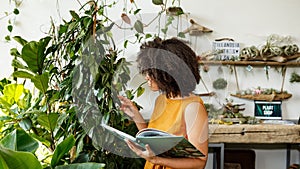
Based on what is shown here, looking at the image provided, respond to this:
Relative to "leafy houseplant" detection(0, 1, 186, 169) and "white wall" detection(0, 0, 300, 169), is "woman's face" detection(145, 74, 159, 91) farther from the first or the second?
"white wall" detection(0, 0, 300, 169)

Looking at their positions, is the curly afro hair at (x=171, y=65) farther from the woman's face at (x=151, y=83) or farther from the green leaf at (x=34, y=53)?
the green leaf at (x=34, y=53)

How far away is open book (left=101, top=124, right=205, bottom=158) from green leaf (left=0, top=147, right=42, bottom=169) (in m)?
0.42

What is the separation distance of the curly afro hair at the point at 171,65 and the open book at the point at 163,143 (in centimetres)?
20

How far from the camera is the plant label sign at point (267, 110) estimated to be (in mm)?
3539

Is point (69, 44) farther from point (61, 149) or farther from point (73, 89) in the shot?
point (61, 149)

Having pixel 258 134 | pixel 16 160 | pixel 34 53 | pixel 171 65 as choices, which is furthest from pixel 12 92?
pixel 258 134

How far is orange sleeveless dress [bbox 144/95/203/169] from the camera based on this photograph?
4.99 ft

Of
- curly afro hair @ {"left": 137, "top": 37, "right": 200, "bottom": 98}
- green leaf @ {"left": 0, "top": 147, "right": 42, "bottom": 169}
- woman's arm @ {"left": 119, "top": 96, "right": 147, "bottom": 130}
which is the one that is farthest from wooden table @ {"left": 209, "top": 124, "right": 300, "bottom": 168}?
green leaf @ {"left": 0, "top": 147, "right": 42, "bottom": 169}

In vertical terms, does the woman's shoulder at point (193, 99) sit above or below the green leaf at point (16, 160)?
above

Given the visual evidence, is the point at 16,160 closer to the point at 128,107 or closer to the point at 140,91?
the point at 128,107

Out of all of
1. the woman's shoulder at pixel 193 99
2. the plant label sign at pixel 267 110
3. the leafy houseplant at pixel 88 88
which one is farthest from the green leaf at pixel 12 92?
the plant label sign at pixel 267 110

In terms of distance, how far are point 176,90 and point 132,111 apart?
0.21m

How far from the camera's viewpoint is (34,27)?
3.36 metres

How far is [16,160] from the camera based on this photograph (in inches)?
38.9
